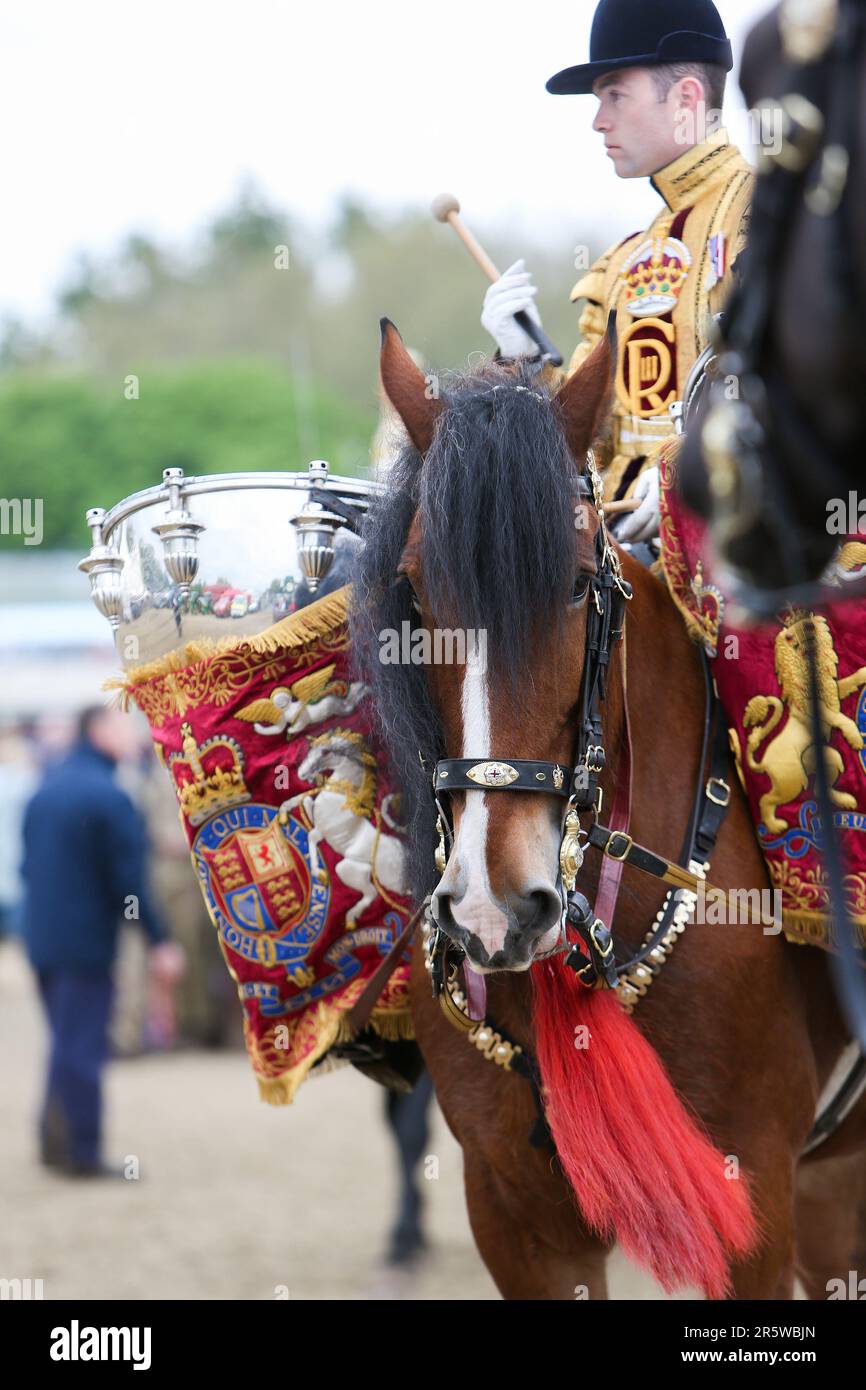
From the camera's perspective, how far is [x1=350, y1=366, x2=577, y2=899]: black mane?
2.78 m

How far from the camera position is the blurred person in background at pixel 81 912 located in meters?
9.17

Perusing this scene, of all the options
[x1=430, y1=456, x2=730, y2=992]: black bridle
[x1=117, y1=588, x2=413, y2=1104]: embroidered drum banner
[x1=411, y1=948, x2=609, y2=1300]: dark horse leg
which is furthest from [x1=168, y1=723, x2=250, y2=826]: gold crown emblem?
[x1=430, y1=456, x2=730, y2=992]: black bridle

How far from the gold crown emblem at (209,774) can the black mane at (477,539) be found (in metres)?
0.58

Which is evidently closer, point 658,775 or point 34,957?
point 658,775

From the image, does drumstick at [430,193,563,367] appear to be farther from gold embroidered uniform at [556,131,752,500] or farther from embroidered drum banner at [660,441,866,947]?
embroidered drum banner at [660,441,866,947]

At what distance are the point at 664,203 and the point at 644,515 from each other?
90 cm

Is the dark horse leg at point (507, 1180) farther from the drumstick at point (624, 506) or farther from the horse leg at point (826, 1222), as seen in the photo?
the horse leg at point (826, 1222)

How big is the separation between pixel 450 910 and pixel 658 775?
2.40ft

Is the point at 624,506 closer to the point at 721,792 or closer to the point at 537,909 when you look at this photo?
the point at 721,792

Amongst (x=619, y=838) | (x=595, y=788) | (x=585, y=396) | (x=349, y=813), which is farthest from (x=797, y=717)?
(x=349, y=813)

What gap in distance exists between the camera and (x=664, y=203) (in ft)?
13.0

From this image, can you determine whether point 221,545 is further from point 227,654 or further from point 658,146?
point 658,146

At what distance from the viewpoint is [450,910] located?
2693mm

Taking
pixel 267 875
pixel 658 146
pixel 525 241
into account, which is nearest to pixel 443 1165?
pixel 267 875
